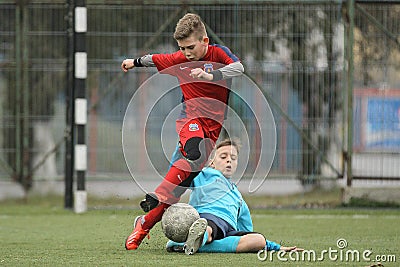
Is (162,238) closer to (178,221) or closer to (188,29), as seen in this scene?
(178,221)

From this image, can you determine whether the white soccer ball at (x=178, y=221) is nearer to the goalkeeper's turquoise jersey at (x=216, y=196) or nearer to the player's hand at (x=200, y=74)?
the goalkeeper's turquoise jersey at (x=216, y=196)

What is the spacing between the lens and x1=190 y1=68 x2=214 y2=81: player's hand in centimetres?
658

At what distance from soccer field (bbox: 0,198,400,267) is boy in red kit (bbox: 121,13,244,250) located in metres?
0.36

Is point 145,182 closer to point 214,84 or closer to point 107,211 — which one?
point 107,211

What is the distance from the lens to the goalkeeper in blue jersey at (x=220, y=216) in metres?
6.66

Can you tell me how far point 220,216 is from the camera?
699 cm

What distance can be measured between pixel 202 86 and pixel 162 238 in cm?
138

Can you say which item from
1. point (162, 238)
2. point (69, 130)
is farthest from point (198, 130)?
point (69, 130)

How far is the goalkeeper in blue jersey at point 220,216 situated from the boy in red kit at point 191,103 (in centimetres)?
15

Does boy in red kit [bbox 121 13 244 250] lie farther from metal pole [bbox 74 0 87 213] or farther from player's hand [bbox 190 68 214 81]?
metal pole [bbox 74 0 87 213]

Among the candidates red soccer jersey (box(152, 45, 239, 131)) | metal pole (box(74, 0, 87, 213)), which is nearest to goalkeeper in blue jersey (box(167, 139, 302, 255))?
red soccer jersey (box(152, 45, 239, 131))

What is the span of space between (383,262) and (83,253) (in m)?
2.14

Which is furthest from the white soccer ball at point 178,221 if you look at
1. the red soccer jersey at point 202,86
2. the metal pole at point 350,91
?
the metal pole at point 350,91

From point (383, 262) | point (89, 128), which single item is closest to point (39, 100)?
point (89, 128)
